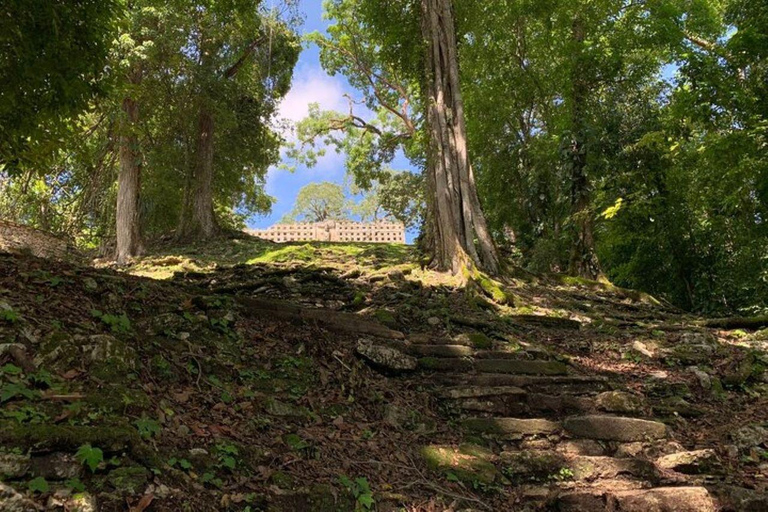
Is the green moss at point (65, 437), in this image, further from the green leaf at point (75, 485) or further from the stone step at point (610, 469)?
the stone step at point (610, 469)

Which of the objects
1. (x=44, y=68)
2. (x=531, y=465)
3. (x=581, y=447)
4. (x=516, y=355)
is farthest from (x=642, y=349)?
(x=44, y=68)

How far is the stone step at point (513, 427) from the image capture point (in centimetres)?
380

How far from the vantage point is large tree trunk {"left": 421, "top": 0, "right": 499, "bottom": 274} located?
787 centimetres

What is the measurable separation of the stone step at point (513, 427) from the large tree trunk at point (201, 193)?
36.5ft

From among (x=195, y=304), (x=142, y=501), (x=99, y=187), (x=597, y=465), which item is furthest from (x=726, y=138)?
(x=99, y=187)

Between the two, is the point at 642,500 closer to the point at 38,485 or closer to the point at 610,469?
the point at 610,469

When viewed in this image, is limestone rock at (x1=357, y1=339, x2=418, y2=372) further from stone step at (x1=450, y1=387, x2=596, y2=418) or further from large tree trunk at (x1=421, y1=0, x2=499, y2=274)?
large tree trunk at (x1=421, y1=0, x2=499, y2=274)

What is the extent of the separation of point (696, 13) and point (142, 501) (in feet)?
51.6

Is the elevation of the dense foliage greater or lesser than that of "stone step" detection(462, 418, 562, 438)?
greater

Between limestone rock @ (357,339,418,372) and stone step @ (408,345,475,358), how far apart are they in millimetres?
237

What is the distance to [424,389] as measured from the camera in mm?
4285

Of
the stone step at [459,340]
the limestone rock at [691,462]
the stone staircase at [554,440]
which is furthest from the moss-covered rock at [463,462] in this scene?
the stone step at [459,340]

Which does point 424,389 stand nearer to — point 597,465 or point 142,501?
point 597,465

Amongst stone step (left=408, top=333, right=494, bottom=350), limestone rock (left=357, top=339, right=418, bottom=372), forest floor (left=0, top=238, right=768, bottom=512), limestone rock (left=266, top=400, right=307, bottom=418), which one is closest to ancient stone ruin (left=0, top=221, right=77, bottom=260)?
forest floor (left=0, top=238, right=768, bottom=512)
